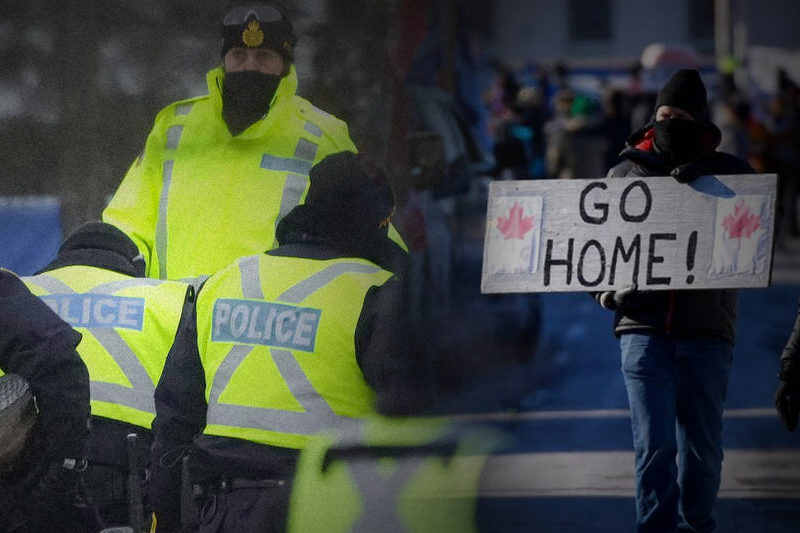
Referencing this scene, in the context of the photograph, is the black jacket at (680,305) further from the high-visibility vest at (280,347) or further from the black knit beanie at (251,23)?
the black knit beanie at (251,23)

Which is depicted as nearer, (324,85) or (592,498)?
(324,85)

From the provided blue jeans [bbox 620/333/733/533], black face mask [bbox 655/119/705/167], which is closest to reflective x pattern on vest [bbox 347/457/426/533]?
blue jeans [bbox 620/333/733/533]

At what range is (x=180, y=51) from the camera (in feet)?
18.3

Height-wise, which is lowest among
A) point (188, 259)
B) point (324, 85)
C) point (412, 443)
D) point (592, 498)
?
point (592, 498)

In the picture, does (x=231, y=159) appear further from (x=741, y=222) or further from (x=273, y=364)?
(x=741, y=222)

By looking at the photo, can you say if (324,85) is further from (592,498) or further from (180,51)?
(592,498)

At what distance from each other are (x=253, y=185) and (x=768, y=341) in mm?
8626

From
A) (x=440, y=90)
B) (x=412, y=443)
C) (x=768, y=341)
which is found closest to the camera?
(x=412, y=443)

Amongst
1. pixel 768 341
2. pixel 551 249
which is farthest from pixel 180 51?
pixel 768 341

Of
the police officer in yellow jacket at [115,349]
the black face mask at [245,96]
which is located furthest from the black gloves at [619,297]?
the police officer in yellow jacket at [115,349]

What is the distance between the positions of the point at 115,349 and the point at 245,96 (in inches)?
37.0

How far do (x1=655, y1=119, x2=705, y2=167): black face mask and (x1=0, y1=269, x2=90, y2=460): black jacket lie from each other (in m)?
2.22

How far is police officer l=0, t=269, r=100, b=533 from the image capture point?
554 cm

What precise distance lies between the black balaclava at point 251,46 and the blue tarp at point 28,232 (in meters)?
0.66
